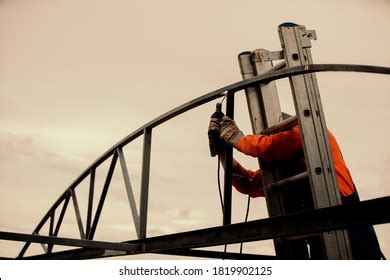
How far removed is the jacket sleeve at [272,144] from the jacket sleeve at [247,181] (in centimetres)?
85

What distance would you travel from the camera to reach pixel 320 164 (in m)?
3.79

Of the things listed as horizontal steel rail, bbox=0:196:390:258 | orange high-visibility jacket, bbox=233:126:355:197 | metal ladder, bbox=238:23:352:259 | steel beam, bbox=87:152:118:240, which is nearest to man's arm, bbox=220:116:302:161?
orange high-visibility jacket, bbox=233:126:355:197

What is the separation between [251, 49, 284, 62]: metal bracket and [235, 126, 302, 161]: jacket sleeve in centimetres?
76

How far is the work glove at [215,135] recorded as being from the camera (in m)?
4.47

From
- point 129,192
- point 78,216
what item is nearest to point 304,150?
point 129,192

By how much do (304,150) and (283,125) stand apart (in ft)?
1.38

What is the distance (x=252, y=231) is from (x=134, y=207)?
2.06 metres

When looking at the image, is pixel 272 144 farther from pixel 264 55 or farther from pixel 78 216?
pixel 78 216

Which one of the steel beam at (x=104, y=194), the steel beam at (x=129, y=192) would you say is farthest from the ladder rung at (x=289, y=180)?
the steel beam at (x=104, y=194)

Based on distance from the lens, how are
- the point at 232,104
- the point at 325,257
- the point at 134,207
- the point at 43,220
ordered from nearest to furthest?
the point at 325,257, the point at 232,104, the point at 134,207, the point at 43,220

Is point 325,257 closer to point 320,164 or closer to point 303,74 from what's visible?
point 320,164

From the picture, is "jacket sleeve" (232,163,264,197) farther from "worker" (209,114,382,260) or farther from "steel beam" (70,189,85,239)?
"steel beam" (70,189,85,239)

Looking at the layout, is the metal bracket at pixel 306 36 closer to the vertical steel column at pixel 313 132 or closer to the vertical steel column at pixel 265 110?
the vertical steel column at pixel 313 132

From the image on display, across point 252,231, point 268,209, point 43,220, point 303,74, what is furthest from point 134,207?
point 43,220
